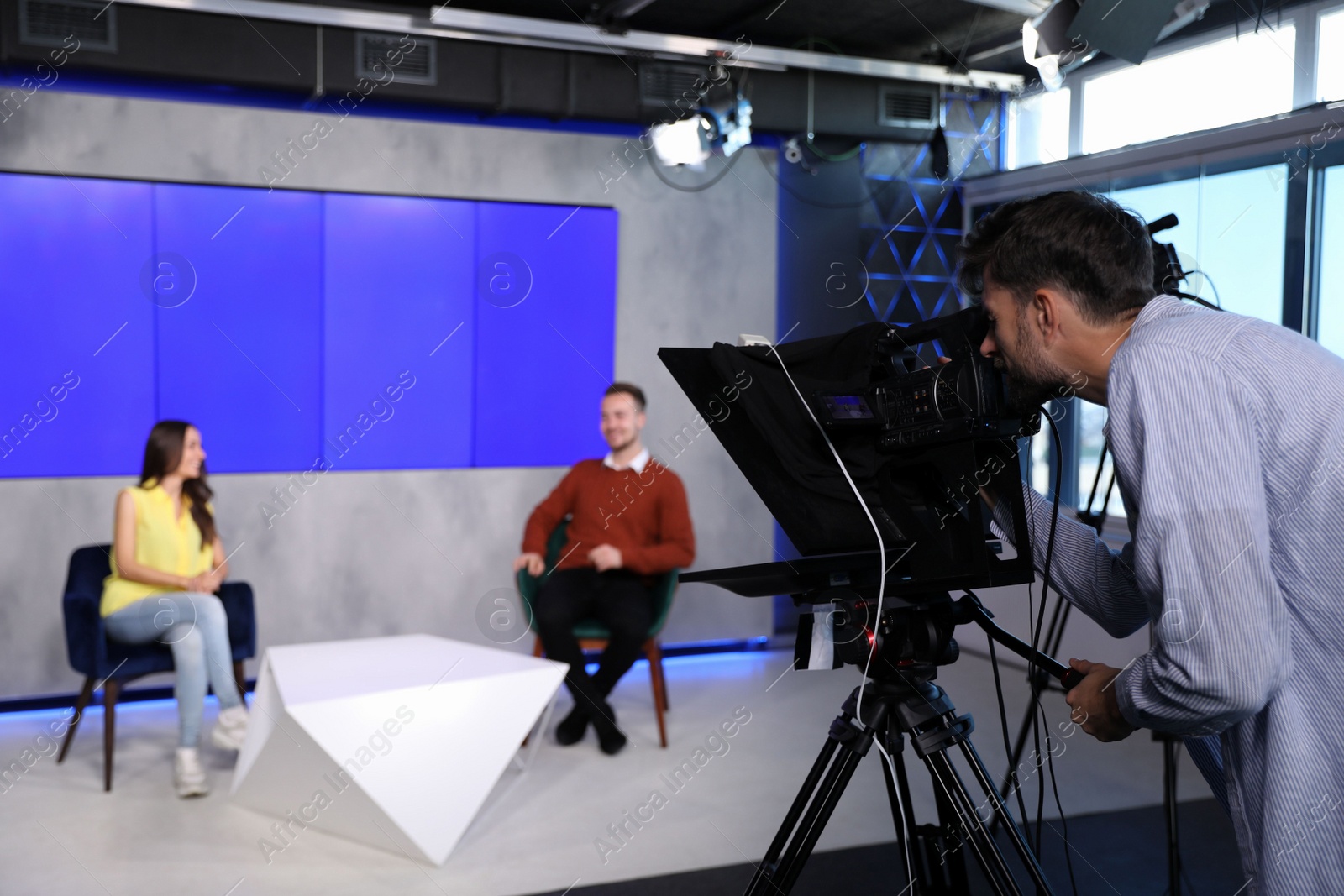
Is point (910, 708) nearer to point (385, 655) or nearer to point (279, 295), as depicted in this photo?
point (385, 655)

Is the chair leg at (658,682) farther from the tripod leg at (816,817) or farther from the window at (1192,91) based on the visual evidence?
the window at (1192,91)

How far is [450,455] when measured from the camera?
4629 mm

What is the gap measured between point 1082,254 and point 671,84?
3.53 metres

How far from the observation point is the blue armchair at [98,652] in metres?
3.20

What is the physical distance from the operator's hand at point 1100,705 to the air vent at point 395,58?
146 inches

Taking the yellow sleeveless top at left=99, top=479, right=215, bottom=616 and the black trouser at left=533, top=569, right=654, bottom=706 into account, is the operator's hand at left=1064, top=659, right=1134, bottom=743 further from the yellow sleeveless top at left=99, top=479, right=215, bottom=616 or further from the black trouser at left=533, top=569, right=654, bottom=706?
the yellow sleeveless top at left=99, top=479, right=215, bottom=616

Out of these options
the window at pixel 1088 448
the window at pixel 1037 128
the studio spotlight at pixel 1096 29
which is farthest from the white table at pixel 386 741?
the window at pixel 1037 128

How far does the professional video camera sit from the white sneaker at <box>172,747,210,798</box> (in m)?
2.32

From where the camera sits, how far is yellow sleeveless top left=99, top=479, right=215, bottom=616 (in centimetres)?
334

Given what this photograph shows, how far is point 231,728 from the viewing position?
3.41 m

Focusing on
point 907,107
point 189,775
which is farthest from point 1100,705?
point 907,107

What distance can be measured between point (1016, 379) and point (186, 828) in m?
2.63

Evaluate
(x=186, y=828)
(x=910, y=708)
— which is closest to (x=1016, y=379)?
(x=910, y=708)

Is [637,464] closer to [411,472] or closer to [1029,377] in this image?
[411,472]
